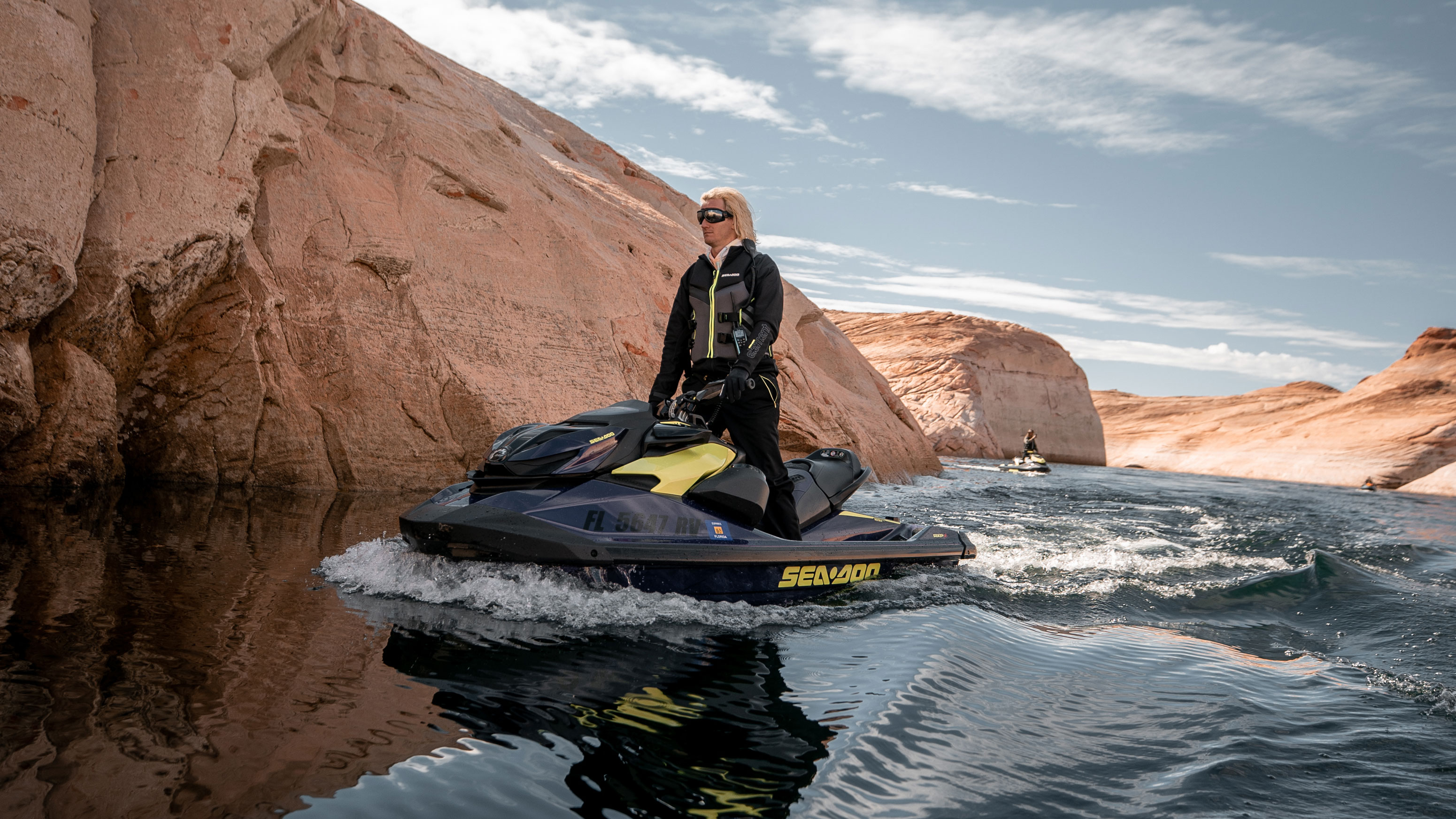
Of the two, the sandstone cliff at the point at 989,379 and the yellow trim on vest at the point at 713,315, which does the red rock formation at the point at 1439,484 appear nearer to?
the sandstone cliff at the point at 989,379

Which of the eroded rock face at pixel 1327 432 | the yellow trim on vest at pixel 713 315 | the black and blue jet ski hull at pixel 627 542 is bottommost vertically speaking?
→ the black and blue jet ski hull at pixel 627 542

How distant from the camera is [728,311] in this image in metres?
3.83

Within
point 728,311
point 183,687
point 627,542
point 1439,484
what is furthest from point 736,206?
point 1439,484

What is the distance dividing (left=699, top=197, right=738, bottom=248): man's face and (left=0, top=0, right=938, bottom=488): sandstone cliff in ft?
13.5

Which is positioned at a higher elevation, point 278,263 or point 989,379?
point 989,379

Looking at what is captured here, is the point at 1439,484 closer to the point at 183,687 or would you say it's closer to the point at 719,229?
the point at 719,229

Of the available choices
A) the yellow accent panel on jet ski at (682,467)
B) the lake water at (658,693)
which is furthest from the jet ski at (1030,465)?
the yellow accent panel on jet ski at (682,467)

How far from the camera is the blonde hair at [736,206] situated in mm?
3918

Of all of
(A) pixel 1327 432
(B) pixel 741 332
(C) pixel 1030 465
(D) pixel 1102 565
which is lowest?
(D) pixel 1102 565

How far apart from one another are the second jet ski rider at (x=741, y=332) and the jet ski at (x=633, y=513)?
7.1 inches

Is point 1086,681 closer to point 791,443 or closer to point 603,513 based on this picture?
point 603,513

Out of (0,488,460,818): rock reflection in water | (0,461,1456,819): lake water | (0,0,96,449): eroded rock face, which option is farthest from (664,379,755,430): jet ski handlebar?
(0,0,96,449): eroded rock face

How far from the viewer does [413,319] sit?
800 cm

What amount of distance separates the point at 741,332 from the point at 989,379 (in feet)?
137
